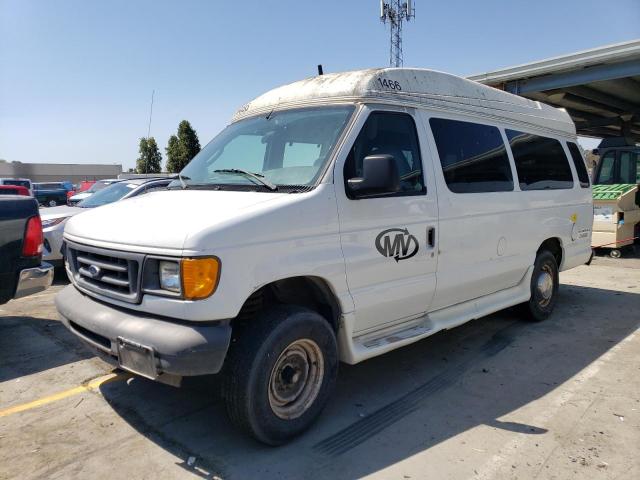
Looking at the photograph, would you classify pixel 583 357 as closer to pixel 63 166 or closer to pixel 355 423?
pixel 355 423

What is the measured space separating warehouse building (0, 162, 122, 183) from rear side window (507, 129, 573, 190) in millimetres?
57053

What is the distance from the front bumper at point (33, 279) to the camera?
15.0 feet

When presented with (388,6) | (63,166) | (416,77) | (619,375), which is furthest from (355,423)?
(63,166)

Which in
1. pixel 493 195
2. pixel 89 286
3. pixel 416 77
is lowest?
pixel 89 286

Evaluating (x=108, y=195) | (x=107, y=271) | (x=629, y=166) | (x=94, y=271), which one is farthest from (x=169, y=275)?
(x=629, y=166)

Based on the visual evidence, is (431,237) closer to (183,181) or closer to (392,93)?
(392,93)

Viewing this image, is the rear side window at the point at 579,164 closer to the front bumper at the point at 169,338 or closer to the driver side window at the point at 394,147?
the driver side window at the point at 394,147

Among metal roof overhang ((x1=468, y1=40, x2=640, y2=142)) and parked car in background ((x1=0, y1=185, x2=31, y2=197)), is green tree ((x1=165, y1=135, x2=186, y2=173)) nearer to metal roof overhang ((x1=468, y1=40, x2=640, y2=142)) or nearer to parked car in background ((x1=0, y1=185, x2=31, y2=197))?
parked car in background ((x1=0, y1=185, x2=31, y2=197))

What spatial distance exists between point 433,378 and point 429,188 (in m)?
1.63

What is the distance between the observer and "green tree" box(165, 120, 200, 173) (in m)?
36.2

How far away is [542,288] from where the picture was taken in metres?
5.93

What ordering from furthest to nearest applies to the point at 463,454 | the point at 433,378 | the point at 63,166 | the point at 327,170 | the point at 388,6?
1. the point at 63,166
2. the point at 388,6
3. the point at 433,378
4. the point at 327,170
5. the point at 463,454

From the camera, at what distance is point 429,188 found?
4.03m

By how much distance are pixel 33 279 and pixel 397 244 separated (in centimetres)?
338
